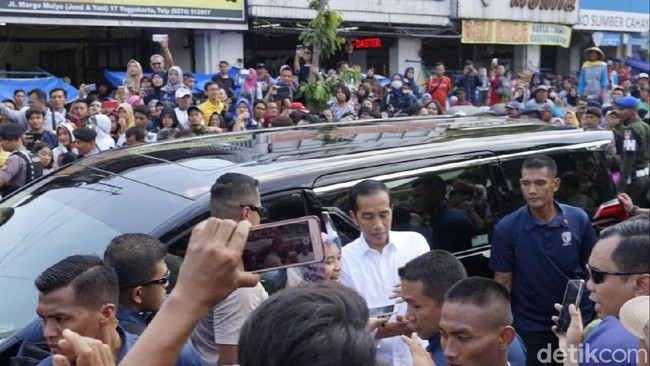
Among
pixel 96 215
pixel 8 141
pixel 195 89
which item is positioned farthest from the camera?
pixel 195 89

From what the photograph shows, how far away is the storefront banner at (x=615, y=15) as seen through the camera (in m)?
29.3

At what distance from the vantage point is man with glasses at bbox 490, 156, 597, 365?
479 cm

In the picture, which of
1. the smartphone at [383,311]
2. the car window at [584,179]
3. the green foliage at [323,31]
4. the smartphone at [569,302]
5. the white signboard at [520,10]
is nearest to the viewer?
the smartphone at [569,302]

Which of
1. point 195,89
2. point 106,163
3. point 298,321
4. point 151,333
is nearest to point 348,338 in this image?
point 298,321

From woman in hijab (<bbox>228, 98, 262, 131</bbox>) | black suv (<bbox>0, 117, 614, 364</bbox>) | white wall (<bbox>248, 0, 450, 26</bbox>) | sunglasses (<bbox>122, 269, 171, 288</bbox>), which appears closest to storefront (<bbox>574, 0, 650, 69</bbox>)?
white wall (<bbox>248, 0, 450, 26</bbox>)

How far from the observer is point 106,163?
4695 millimetres

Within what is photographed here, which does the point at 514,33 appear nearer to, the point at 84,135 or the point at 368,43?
the point at 368,43

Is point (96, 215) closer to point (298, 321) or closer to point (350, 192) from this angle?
point (350, 192)

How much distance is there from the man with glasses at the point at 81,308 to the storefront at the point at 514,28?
22.2 metres

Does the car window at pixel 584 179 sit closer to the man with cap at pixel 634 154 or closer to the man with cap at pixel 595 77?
the man with cap at pixel 634 154

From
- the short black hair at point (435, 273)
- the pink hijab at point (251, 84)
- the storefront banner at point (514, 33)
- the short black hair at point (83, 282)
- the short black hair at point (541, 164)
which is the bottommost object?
the short black hair at point (435, 273)

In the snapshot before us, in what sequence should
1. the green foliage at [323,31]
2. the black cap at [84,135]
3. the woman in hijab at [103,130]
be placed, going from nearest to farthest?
the black cap at [84,135] < the woman in hijab at [103,130] < the green foliage at [323,31]

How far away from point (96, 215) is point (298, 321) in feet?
8.94

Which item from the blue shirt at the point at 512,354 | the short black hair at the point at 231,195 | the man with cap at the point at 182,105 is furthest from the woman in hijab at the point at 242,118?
the blue shirt at the point at 512,354
